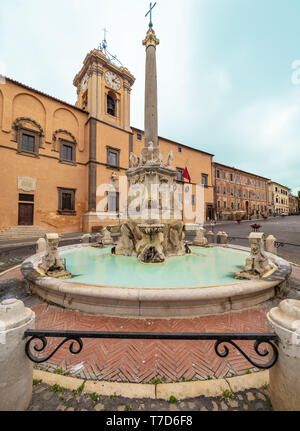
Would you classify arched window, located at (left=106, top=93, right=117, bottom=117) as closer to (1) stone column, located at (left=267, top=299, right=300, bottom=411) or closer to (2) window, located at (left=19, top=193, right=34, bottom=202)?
(2) window, located at (left=19, top=193, right=34, bottom=202)

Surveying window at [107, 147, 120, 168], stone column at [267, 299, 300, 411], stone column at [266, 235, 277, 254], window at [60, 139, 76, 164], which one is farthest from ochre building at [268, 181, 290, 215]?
stone column at [267, 299, 300, 411]

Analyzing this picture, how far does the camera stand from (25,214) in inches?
652

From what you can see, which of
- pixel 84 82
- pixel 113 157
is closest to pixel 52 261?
pixel 113 157

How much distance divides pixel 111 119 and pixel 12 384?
80.1 ft

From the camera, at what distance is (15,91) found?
52.8 feet

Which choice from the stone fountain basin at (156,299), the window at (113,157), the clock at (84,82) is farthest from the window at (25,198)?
the stone fountain basin at (156,299)

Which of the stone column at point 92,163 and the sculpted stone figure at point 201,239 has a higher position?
the stone column at point 92,163

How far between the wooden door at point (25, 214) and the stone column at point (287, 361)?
19.7 m

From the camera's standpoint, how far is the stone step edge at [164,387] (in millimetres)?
1629

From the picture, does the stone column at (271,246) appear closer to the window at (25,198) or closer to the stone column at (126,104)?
the window at (25,198)

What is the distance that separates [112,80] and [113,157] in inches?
373

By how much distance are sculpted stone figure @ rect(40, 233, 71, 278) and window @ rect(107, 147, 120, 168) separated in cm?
1776

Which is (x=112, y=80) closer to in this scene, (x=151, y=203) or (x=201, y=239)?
(x=151, y=203)

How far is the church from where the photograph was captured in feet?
52.5
